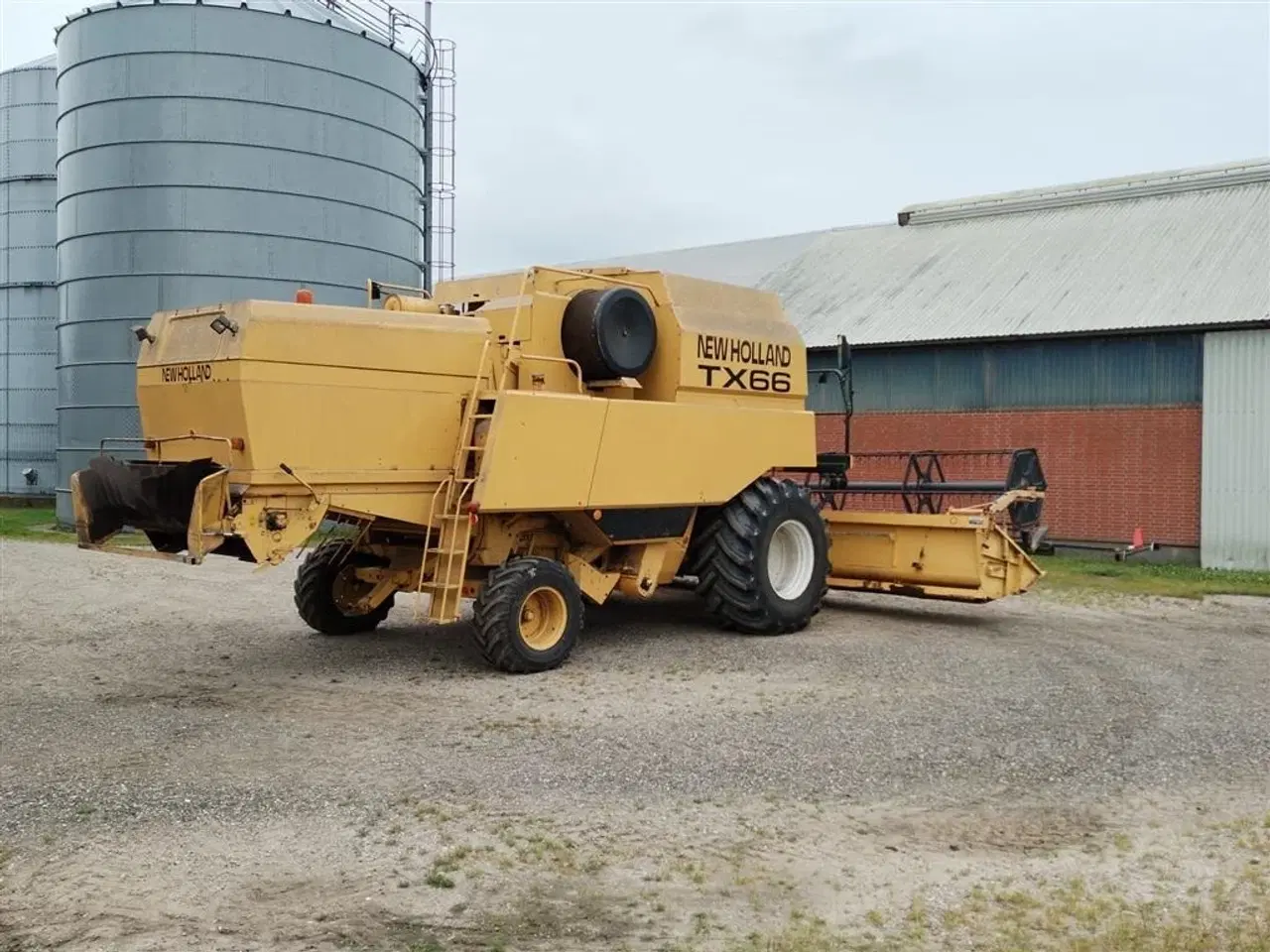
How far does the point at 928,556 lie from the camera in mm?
11992

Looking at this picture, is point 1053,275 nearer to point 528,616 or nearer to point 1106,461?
point 1106,461

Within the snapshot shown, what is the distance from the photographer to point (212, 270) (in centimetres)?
2059

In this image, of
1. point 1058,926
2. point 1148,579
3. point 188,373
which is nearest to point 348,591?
point 188,373

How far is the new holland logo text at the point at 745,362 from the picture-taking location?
1068 cm

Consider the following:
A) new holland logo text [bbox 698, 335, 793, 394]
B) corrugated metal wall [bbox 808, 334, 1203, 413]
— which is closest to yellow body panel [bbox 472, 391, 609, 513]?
new holland logo text [bbox 698, 335, 793, 394]

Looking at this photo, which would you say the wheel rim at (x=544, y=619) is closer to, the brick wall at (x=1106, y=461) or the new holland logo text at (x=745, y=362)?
the new holland logo text at (x=745, y=362)

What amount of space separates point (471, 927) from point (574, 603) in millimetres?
4883

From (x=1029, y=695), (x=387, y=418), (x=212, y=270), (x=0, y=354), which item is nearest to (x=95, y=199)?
(x=212, y=270)

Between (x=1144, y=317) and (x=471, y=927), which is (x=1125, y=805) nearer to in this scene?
(x=471, y=927)

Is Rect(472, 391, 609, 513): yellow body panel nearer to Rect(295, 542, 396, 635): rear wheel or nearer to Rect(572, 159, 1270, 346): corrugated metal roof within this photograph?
Rect(295, 542, 396, 635): rear wheel

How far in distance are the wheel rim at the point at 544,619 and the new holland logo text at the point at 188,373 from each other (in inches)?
113

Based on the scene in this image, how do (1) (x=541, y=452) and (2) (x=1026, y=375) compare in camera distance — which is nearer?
(1) (x=541, y=452)

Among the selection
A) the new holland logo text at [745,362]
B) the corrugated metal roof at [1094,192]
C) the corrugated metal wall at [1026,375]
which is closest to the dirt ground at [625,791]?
the new holland logo text at [745,362]

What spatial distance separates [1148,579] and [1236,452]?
3.01 meters
